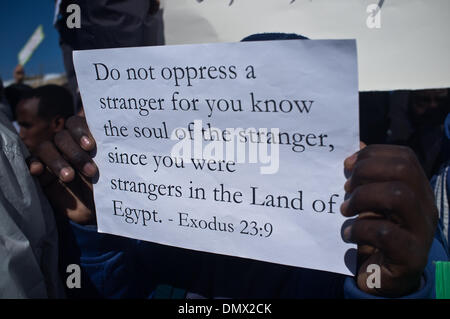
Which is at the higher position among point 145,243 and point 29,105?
point 29,105

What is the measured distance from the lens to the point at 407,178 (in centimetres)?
72

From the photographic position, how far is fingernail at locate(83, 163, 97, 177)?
103 centimetres

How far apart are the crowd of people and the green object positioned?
3 cm

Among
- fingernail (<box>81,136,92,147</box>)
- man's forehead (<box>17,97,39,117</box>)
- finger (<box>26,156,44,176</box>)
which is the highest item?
fingernail (<box>81,136,92,147</box>)

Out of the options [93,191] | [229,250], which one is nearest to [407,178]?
[229,250]

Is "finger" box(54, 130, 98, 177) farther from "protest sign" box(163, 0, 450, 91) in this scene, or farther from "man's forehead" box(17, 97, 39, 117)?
"man's forehead" box(17, 97, 39, 117)

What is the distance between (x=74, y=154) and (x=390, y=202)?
0.92 metres

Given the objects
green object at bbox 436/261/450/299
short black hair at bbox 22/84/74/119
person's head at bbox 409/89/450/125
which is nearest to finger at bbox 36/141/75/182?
green object at bbox 436/261/450/299

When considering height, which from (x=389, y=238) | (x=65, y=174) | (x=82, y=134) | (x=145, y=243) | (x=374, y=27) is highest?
(x=374, y=27)

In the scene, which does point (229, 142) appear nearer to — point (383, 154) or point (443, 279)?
point (383, 154)

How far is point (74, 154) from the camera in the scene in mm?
1007

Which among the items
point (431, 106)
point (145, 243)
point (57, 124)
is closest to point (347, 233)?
point (145, 243)
